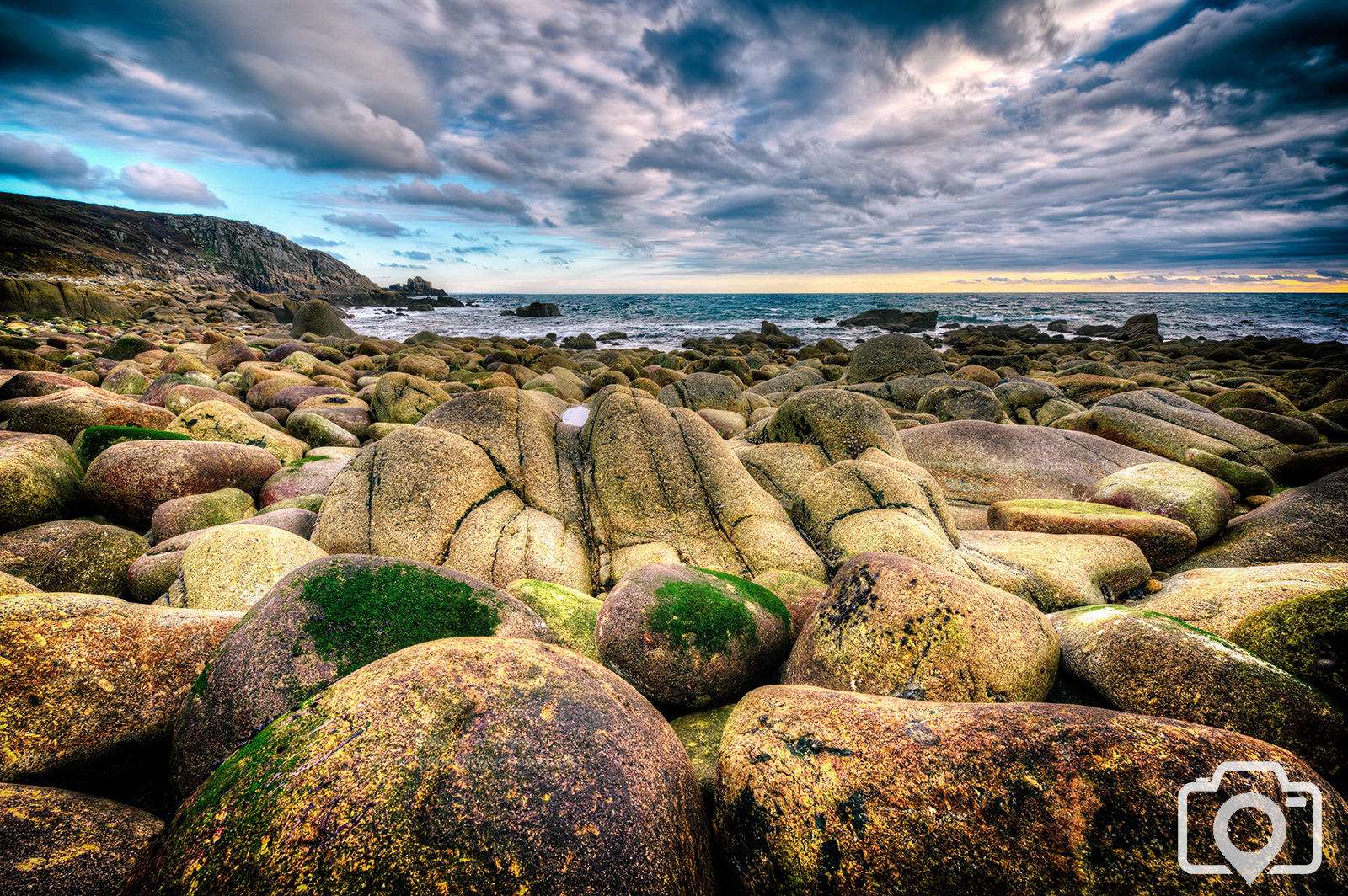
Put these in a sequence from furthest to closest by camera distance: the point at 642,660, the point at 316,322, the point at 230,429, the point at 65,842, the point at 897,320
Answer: the point at 897,320 → the point at 316,322 → the point at 230,429 → the point at 642,660 → the point at 65,842

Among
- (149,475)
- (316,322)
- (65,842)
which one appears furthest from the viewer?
(316,322)

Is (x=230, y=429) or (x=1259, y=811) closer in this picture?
(x=1259, y=811)

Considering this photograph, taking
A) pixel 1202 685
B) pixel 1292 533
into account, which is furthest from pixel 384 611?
pixel 1292 533

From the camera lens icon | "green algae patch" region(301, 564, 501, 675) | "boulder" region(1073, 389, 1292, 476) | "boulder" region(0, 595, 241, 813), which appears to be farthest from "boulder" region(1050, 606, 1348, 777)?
"boulder" region(1073, 389, 1292, 476)

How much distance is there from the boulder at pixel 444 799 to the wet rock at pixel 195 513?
4.26 meters

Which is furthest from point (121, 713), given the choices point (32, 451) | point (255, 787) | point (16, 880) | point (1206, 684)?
point (1206, 684)

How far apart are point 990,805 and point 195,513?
20.6 feet

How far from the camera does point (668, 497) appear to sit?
17.6ft

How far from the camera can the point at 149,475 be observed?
16.3ft

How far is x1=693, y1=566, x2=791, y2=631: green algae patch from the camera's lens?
3572mm

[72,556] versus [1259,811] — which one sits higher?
[1259,811]

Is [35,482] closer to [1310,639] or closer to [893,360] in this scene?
[1310,639]

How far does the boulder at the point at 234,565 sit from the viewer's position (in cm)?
341

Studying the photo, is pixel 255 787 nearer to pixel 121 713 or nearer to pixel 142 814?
pixel 142 814
